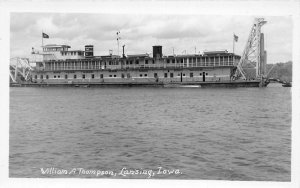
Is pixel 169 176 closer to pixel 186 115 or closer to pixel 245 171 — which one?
pixel 245 171

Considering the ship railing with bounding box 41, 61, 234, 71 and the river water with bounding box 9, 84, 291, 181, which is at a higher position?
the ship railing with bounding box 41, 61, 234, 71

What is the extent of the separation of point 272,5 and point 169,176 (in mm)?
3501

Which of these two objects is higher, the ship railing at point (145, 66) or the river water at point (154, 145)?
A: the ship railing at point (145, 66)

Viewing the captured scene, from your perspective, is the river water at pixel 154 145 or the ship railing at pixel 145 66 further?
the ship railing at pixel 145 66

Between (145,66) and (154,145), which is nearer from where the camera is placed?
(154,145)

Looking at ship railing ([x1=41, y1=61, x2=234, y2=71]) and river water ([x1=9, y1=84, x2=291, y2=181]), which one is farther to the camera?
ship railing ([x1=41, y1=61, x2=234, y2=71])

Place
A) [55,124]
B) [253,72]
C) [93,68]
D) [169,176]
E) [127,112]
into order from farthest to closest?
1. [93,68]
2. [253,72]
3. [127,112]
4. [55,124]
5. [169,176]

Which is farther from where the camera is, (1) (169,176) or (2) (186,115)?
(2) (186,115)

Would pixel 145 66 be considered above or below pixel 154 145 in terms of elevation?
above

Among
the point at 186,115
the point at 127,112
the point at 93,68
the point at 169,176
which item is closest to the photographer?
the point at 169,176
